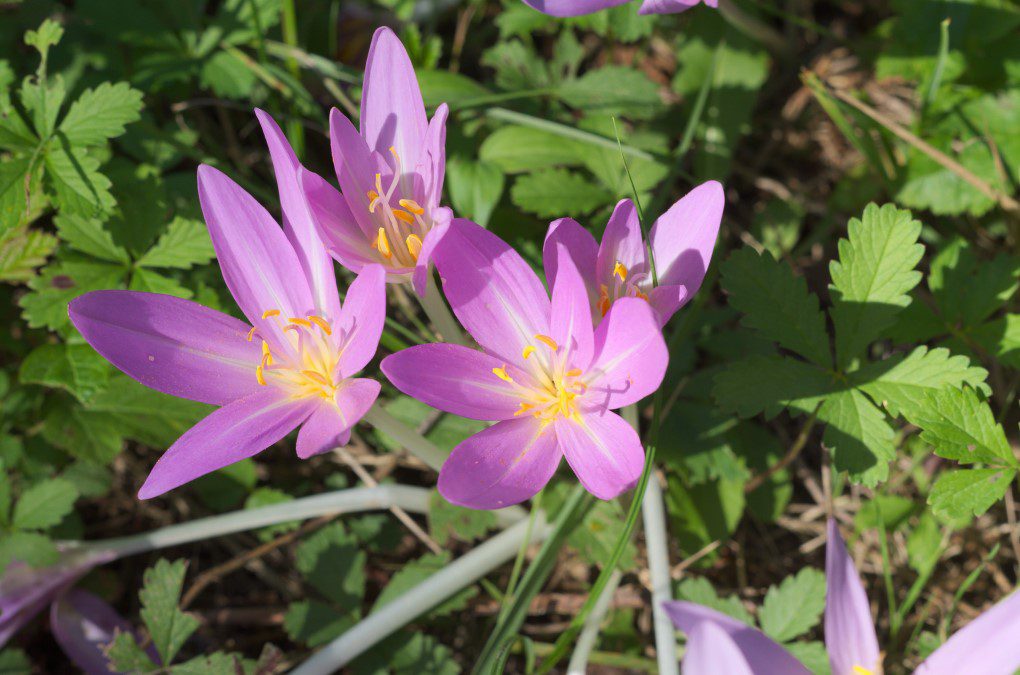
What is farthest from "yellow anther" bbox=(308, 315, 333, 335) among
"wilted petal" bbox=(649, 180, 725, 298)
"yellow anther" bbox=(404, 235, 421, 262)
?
"wilted petal" bbox=(649, 180, 725, 298)

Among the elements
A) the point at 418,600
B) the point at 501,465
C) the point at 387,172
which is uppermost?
the point at 387,172

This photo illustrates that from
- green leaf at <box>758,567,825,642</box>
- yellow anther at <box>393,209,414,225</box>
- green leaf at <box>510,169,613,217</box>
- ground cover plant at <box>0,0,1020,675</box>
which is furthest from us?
green leaf at <box>510,169,613,217</box>

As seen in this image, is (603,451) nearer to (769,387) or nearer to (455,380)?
(455,380)

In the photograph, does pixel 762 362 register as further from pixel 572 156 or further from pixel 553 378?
pixel 572 156

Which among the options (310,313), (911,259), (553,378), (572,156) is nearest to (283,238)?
(310,313)

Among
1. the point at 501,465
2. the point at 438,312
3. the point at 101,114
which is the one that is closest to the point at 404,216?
the point at 438,312

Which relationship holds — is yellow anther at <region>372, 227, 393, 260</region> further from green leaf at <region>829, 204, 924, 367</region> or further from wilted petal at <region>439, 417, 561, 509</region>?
green leaf at <region>829, 204, 924, 367</region>

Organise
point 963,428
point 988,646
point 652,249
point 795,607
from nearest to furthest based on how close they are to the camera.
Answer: point 988,646, point 652,249, point 963,428, point 795,607
